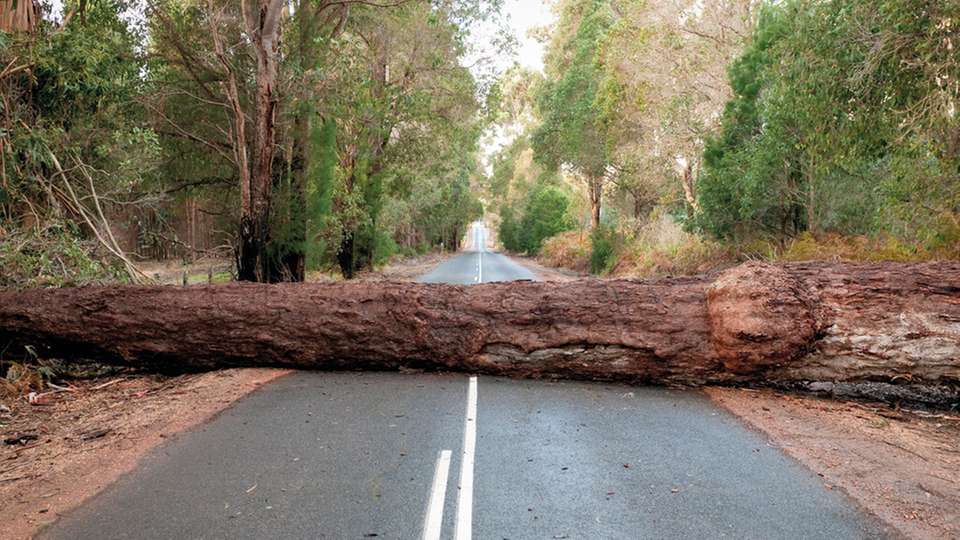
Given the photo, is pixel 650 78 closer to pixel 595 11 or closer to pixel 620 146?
pixel 620 146

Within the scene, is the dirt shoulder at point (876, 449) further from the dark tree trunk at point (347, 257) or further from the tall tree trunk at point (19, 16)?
the dark tree trunk at point (347, 257)

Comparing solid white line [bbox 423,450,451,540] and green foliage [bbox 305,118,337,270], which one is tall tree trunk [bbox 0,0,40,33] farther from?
solid white line [bbox 423,450,451,540]

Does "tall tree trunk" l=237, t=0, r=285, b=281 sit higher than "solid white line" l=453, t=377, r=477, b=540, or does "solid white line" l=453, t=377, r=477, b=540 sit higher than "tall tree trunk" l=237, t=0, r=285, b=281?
"tall tree trunk" l=237, t=0, r=285, b=281

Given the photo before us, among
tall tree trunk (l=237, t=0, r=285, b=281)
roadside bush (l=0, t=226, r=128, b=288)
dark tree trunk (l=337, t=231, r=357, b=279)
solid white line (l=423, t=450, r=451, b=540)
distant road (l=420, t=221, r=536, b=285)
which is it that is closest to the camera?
solid white line (l=423, t=450, r=451, b=540)

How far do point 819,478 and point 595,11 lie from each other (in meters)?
27.5

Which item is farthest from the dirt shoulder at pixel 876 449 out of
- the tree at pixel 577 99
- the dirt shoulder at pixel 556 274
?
the tree at pixel 577 99

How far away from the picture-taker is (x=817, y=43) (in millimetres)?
9562

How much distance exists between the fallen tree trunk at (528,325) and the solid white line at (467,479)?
1.46m

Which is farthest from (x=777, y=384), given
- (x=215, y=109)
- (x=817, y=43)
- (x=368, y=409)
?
(x=215, y=109)

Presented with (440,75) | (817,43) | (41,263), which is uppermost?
(440,75)

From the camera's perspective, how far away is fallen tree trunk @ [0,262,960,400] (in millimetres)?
6883

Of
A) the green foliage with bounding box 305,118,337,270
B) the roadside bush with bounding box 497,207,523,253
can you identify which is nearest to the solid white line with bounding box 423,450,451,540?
the green foliage with bounding box 305,118,337,270

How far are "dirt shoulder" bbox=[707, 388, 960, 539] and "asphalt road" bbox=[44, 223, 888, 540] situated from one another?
0.79 feet

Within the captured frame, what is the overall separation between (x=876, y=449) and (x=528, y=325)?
3.84 m
